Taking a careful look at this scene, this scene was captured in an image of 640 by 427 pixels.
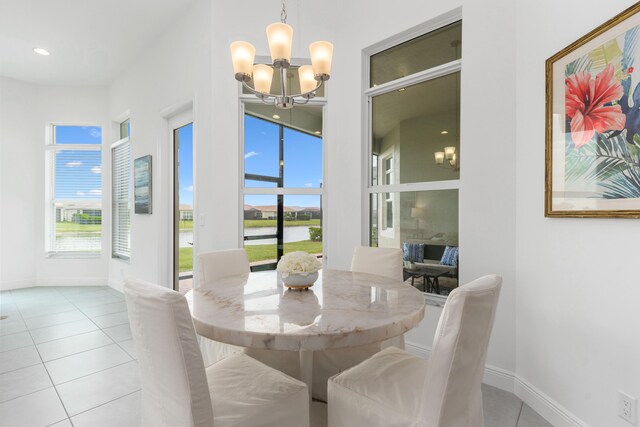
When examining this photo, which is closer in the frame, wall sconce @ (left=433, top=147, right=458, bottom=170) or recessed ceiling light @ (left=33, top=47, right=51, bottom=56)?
wall sconce @ (left=433, top=147, right=458, bottom=170)

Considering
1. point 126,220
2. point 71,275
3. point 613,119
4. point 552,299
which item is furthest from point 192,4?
point 71,275

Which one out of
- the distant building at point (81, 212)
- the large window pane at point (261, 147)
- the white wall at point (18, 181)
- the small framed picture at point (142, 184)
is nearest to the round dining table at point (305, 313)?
the large window pane at point (261, 147)

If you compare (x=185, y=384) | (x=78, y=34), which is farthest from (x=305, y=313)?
(x=78, y=34)

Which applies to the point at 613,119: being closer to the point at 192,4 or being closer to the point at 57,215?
the point at 192,4

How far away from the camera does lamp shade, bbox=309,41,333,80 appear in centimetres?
186

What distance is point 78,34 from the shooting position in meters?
3.88

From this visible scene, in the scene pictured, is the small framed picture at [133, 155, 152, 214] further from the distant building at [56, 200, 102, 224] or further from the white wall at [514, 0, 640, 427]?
the white wall at [514, 0, 640, 427]

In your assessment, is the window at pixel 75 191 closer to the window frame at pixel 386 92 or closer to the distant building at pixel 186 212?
the distant building at pixel 186 212

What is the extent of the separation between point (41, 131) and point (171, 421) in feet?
20.4

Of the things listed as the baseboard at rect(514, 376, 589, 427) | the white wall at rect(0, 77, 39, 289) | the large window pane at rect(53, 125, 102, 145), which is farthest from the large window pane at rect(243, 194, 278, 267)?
the white wall at rect(0, 77, 39, 289)

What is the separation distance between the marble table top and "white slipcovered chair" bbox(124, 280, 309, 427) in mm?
170

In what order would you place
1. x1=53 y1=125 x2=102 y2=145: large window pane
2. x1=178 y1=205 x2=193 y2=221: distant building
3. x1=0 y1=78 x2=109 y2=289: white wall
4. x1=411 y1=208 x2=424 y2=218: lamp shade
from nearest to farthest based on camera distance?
x1=411 y1=208 x2=424 y2=218: lamp shade, x1=178 y1=205 x2=193 y2=221: distant building, x1=0 y1=78 x2=109 y2=289: white wall, x1=53 y1=125 x2=102 y2=145: large window pane

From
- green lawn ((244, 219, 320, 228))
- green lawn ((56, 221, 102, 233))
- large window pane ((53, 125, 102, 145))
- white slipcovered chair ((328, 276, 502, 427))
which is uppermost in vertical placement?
large window pane ((53, 125, 102, 145))

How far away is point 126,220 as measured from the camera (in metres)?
4.98
